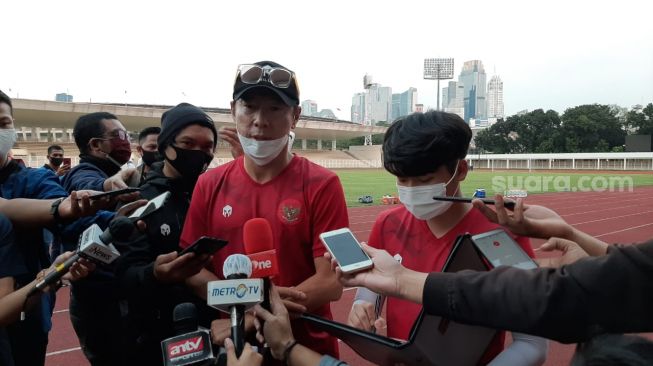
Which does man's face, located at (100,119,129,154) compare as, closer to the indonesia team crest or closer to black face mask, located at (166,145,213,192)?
black face mask, located at (166,145,213,192)

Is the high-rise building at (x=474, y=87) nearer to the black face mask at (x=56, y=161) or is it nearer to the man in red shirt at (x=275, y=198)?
the black face mask at (x=56, y=161)

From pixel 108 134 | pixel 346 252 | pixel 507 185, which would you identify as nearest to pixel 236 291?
pixel 346 252

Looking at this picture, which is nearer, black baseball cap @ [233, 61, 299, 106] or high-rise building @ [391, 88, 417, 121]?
black baseball cap @ [233, 61, 299, 106]

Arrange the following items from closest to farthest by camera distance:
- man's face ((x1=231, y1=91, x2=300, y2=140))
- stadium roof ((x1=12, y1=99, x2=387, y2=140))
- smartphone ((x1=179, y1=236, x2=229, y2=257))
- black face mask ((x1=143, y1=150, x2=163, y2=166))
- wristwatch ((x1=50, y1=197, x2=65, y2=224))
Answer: smartphone ((x1=179, y1=236, x2=229, y2=257)) < wristwatch ((x1=50, y1=197, x2=65, y2=224)) < man's face ((x1=231, y1=91, x2=300, y2=140)) < black face mask ((x1=143, y1=150, x2=163, y2=166)) < stadium roof ((x1=12, y1=99, x2=387, y2=140))

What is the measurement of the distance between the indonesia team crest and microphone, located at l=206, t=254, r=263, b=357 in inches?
25.8

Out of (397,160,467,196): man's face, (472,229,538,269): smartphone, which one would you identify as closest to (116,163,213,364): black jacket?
(397,160,467,196): man's face

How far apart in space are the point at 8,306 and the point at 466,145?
74.7 inches

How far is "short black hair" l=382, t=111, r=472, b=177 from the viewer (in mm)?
1838

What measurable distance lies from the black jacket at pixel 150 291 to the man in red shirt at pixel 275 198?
20 cm

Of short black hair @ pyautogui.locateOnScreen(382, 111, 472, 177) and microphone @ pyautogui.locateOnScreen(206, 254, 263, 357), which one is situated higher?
short black hair @ pyautogui.locateOnScreen(382, 111, 472, 177)

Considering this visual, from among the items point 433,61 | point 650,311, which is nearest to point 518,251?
point 650,311

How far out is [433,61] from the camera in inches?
1965

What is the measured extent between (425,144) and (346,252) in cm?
62

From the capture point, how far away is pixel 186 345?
1379 millimetres
